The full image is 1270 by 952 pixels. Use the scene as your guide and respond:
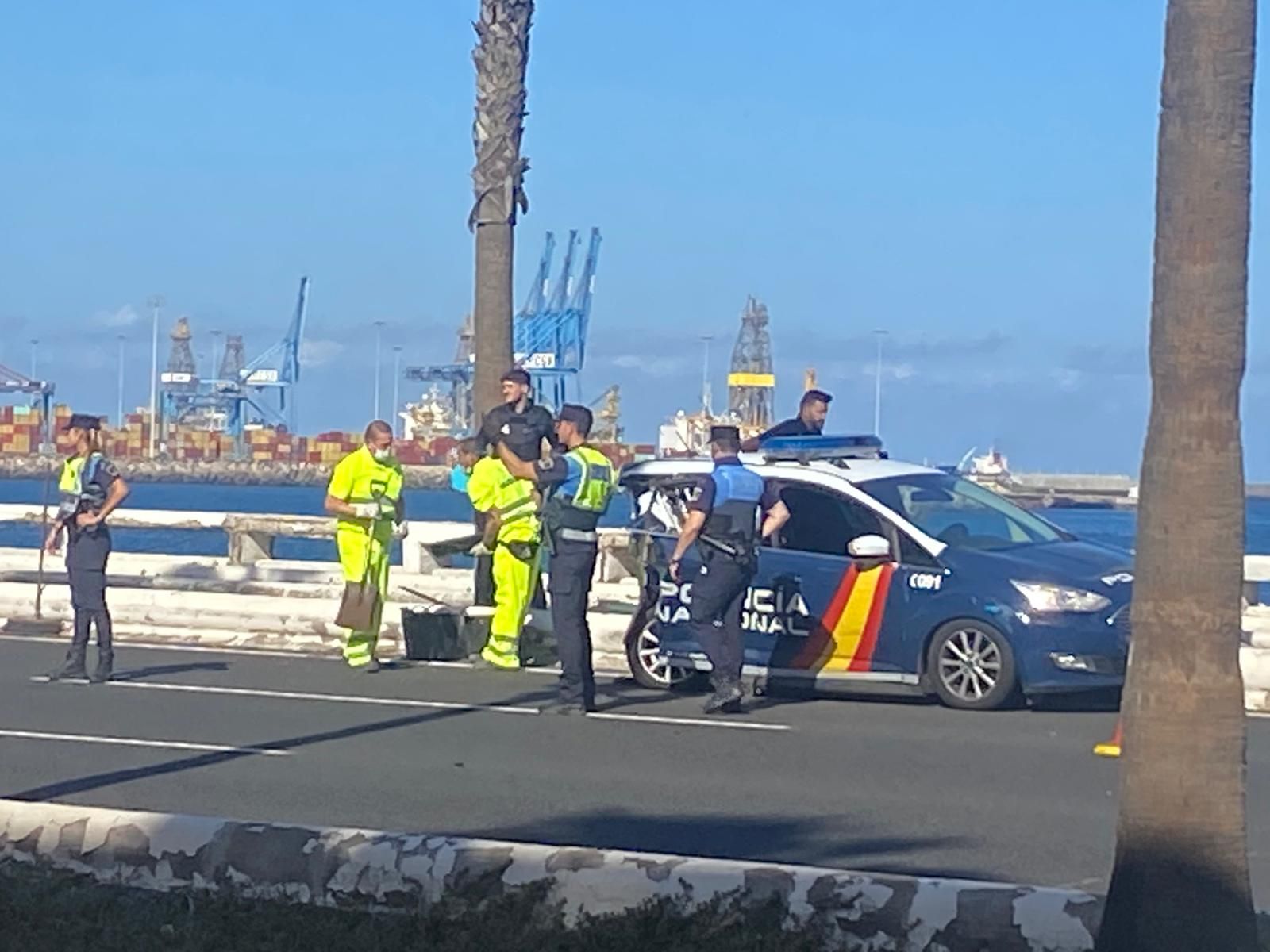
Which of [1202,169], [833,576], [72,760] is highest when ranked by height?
[1202,169]

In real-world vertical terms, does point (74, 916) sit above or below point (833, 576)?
below

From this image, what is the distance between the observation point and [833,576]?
14.0 metres

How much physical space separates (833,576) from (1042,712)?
1.61m

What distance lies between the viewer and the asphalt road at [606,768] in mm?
9398

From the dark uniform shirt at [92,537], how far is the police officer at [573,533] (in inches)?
125

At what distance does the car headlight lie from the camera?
13.2 meters

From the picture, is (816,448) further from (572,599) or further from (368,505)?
(368,505)

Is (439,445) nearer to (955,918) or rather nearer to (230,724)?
(230,724)

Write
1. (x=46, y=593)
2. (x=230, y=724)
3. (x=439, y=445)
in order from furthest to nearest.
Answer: (x=439, y=445), (x=46, y=593), (x=230, y=724)

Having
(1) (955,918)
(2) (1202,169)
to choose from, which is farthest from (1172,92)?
(1) (955,918)

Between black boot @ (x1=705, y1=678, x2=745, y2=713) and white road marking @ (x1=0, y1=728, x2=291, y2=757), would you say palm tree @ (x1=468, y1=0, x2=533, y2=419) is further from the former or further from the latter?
white road marking @ (x1=0, y1=728, x2=291, y2=757)

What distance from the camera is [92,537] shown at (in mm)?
14500

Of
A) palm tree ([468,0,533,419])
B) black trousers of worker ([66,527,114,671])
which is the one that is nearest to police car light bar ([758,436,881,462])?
palm tree ([468,0,533,419])

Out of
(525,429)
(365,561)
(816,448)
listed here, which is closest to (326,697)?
(365,561)
